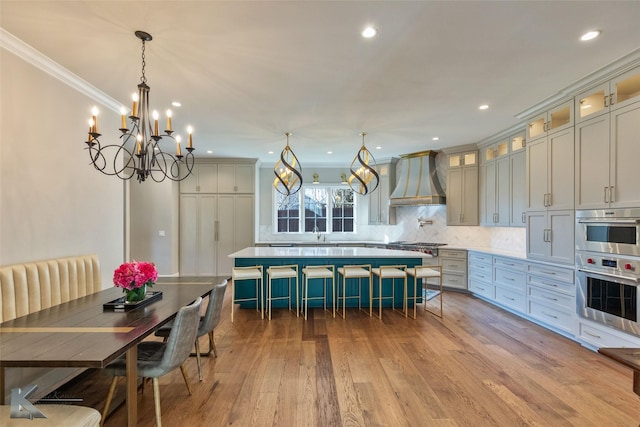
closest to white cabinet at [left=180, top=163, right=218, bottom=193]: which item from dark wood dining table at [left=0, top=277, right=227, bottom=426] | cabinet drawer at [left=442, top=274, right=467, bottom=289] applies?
dark wood dining table at [left=0, top=277, right=227, bottom=426]

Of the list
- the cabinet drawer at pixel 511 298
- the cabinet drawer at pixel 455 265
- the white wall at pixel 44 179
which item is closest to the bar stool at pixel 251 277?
the white wall at pixel 44 179

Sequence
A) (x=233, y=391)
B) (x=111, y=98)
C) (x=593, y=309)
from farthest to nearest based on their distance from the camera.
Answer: (x=111, y=98), (x=593, y=309), (x=233, y=391)

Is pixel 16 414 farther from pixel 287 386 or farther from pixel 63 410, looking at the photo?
pixel 287 386

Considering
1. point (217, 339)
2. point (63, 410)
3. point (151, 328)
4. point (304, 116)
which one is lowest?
point (217, 339)

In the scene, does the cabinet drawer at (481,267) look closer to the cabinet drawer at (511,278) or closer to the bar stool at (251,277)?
the cabinet drawer at (511,278)

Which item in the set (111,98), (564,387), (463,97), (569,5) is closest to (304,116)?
(463,97)

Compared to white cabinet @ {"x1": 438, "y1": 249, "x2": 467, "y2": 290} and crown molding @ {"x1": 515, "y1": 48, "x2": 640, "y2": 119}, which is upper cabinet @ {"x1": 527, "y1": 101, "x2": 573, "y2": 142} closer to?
crown molding @ {"x1": 515, "y1": 48, "x2": 640, "y2": 119}

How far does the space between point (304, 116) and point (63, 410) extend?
144 inches

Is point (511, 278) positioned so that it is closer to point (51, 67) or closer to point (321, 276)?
point (321, 276)

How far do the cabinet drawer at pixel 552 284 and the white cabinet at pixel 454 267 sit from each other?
1.58 metres

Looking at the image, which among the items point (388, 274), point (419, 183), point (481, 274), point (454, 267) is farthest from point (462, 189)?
point (388, 274)

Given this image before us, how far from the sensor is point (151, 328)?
190cm

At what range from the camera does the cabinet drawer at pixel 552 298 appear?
3.46 m

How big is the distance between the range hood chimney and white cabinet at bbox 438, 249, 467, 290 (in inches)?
42.1
